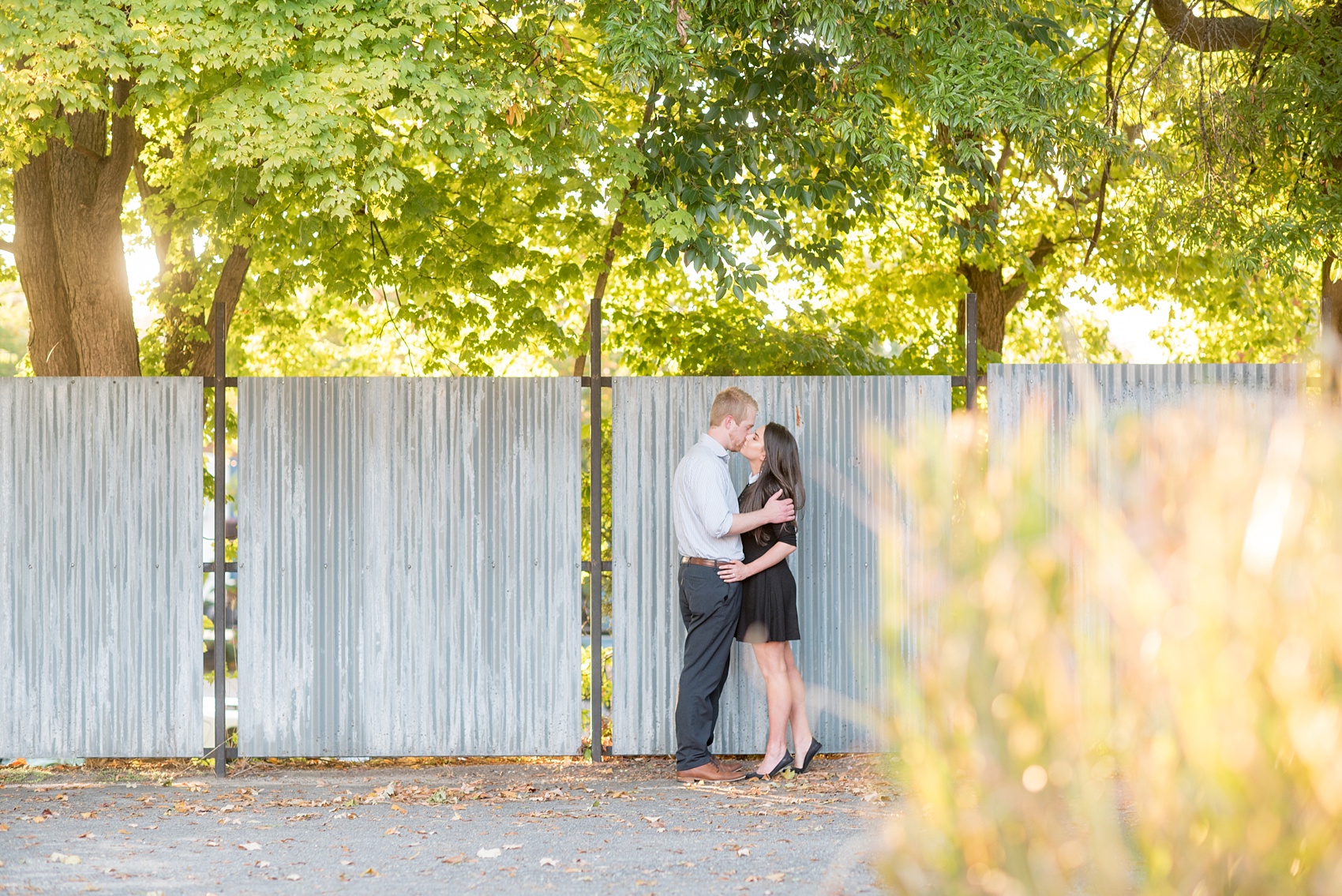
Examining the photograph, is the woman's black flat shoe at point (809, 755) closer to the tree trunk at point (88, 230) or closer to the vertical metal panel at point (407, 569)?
the vertical metal panel at point (407, 569)

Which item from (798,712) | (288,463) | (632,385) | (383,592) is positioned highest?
(632,385)

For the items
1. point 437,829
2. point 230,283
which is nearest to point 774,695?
point 437,829

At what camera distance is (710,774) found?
601cm

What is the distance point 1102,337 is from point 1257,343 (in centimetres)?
203

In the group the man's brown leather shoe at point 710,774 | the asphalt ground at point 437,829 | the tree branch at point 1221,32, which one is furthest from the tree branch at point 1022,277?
the man's brown leather shoe at point 710,774

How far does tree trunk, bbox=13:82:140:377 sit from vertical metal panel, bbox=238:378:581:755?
9.24 feet

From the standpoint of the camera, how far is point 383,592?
626 cm

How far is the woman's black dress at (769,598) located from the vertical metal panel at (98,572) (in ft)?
9.15

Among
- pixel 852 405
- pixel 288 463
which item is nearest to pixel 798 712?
pixel 852 405

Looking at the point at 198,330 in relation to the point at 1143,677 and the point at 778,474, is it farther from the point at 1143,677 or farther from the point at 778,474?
the point at 1143,677

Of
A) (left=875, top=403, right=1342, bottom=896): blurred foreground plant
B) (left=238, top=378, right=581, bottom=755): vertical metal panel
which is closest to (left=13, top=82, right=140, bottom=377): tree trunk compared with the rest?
(left=238, top=378, right=581, bottom=755): vertical metal panel

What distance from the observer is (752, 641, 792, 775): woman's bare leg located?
596 cm

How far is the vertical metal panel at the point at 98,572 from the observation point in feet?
20.4

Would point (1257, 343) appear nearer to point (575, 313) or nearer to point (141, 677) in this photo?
point (575, 313)
